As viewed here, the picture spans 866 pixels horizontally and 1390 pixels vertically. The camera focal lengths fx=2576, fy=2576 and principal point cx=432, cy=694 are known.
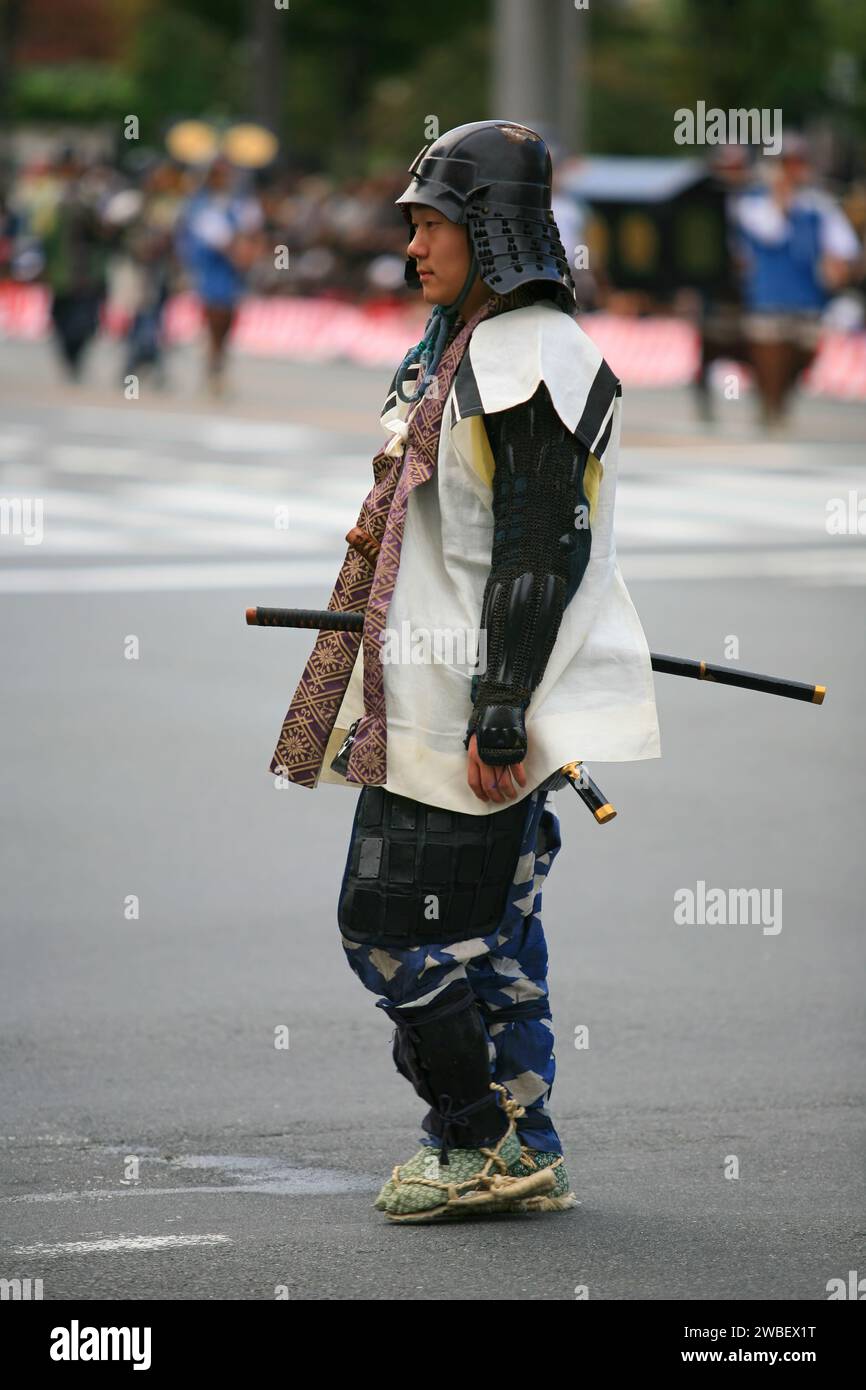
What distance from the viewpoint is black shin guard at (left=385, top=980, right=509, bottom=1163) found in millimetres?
4438

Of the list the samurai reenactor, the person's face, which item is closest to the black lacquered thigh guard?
the samurai reenactor

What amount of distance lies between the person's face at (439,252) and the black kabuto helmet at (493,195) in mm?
29

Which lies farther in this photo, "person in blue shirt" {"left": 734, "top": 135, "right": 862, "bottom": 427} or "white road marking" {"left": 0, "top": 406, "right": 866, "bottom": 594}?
"person in blue shirt" {"left": 734, "top": 135, "right": 862, "bottom": 427}

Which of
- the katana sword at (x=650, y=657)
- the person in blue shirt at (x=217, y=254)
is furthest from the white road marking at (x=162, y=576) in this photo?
the person in blue shirt at (x=217, y=254)

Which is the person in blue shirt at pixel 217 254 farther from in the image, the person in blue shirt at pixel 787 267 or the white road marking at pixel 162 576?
the white road marking at pixel 162 576

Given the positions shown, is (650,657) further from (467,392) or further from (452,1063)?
(452,1063)

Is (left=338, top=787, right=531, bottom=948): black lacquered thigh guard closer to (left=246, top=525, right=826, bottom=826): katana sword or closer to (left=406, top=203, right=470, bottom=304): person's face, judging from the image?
(left=246, top=525, right=826, bottom=826): katana sword

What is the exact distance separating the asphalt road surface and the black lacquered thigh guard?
1.79ft

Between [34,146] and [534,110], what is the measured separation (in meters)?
48.5

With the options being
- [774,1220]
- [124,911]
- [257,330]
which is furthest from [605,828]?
[257,330]

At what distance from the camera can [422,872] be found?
4.38 meters

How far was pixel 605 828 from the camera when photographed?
820 centimetres

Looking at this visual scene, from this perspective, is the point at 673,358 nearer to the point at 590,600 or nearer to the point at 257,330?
the point at 257,330

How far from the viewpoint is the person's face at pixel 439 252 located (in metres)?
4.38
